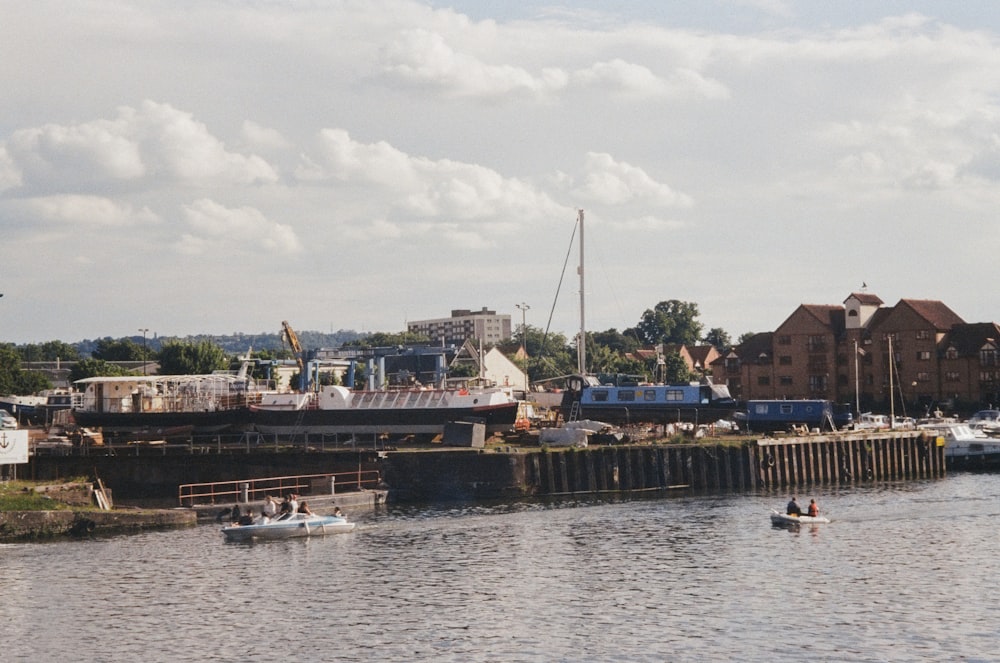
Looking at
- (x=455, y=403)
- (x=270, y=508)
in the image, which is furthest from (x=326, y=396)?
(x=270, y=508)

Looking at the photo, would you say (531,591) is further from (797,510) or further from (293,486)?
(293,486)

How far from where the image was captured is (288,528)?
6594cm

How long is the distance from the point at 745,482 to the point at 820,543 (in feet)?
80.9

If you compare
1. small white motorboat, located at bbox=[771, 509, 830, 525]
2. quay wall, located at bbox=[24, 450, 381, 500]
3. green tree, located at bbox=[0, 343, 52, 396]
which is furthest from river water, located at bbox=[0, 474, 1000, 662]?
green tree, located at bbox=[0, 343, 52, 396]

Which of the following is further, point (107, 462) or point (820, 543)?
point (107, 462)

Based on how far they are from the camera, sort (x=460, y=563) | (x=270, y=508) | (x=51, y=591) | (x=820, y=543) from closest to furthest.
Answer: (x=51, y=591)
(x=460, y=563)
(x=820, y=543)
(x=270, y=508)

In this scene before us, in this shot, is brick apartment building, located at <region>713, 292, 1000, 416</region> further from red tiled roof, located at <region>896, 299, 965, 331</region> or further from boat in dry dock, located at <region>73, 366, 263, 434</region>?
boat in dry dock, located at <region>73, 366, 263, 434</region>

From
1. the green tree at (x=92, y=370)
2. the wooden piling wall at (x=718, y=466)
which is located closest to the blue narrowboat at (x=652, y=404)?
the wooden piling wall at (x=718, y=466)

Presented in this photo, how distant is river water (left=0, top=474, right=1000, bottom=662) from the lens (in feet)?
139

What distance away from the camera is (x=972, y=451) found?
103m

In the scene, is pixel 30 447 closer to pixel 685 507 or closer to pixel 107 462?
pixel 107 462

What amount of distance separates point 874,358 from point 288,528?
97296mm

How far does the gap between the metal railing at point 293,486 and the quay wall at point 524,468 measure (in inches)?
33.7

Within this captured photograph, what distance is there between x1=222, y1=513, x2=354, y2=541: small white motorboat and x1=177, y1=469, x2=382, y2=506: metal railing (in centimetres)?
1141
